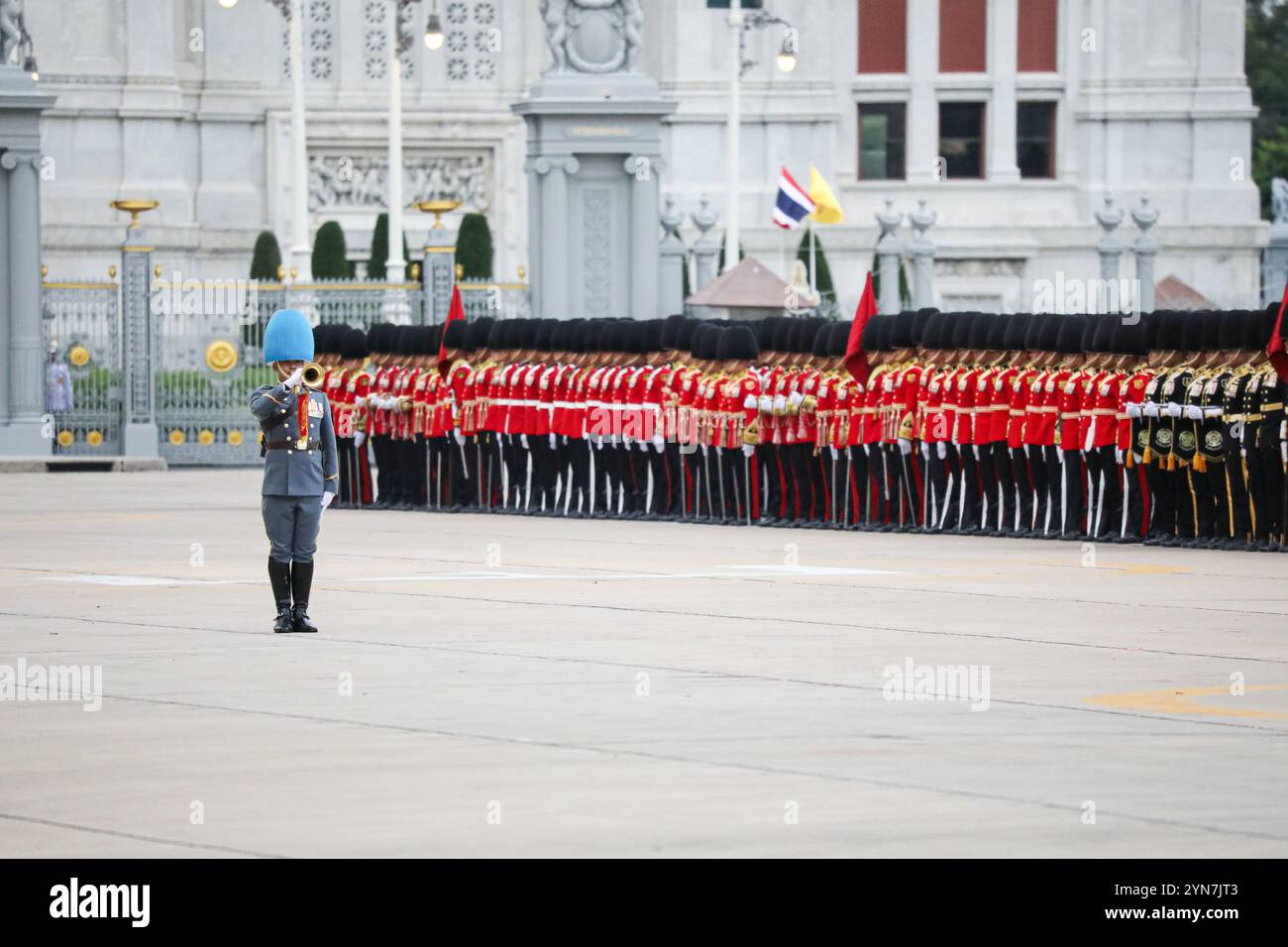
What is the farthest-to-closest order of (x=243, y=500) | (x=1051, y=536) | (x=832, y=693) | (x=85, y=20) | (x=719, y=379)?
(x=85, y=20)
(x=243, y=500)
(x=719, y=379)
(x=1051, y=536)
(x=832, y=693)

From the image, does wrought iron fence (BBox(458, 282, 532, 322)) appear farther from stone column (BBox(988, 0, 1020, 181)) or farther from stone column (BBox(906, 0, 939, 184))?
stone column (BBox(988, 0, 1020, 181))

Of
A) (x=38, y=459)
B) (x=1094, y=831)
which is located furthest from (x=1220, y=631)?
(x=38, y=459)

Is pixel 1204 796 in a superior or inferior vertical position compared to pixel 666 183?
inferior

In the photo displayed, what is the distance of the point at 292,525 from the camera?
48.3 ft

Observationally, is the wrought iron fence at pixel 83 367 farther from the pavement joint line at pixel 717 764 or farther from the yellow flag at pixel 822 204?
the pavement joint line at pixel 717 764

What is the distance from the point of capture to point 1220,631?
14.5 metres

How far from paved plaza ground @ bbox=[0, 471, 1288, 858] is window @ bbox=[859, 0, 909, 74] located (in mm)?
36183

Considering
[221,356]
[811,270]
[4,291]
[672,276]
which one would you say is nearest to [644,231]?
[672,276]

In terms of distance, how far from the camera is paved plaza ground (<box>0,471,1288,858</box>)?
29.0 ft

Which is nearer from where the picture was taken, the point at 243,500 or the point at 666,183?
the point at 243,500

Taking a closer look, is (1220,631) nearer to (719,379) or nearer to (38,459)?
(719,379)
